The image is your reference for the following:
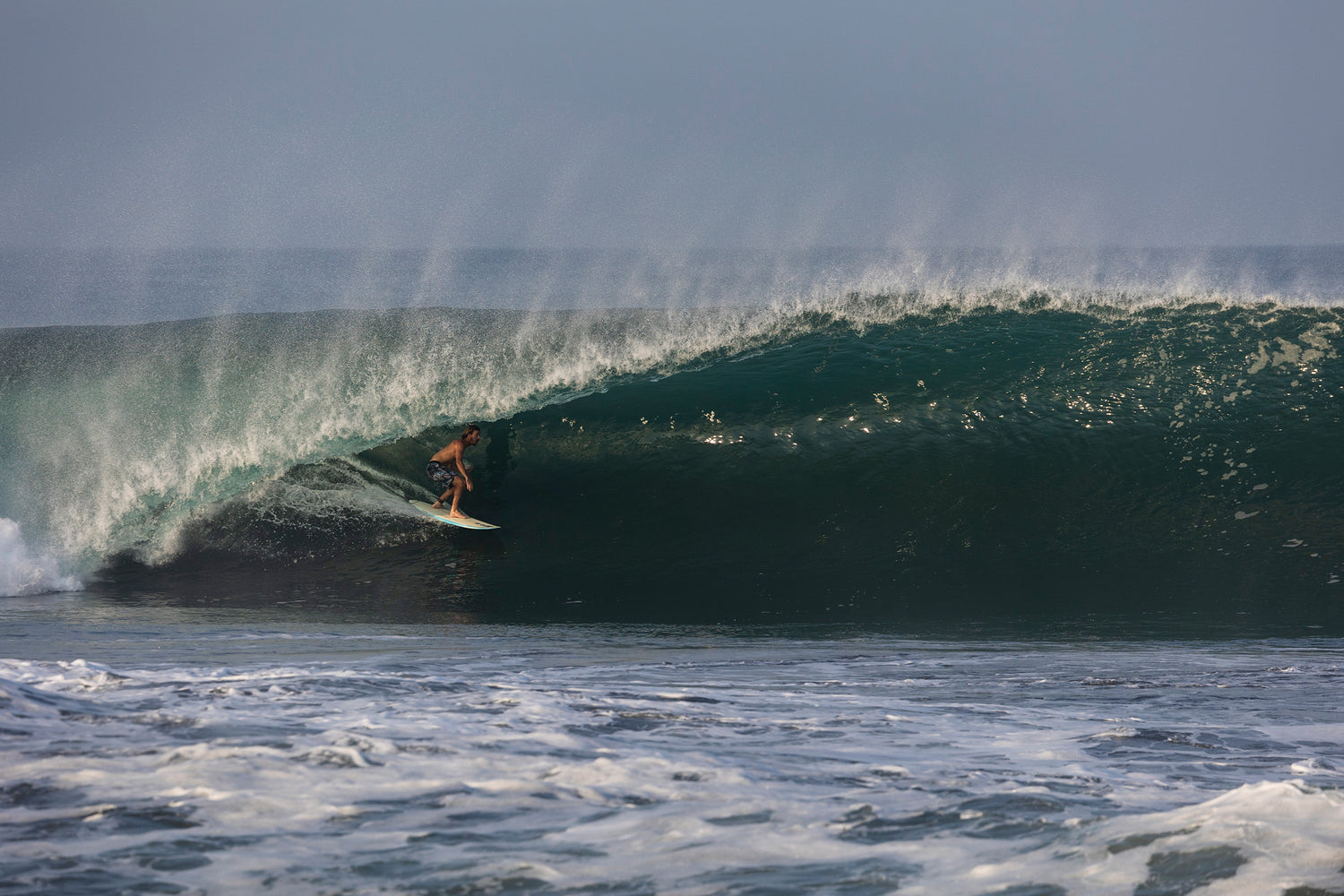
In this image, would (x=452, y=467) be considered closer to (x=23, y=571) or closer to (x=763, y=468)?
(x=763, y=468)

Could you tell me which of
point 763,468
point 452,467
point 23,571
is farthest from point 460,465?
point 23,571

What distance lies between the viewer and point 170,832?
90.2 inches

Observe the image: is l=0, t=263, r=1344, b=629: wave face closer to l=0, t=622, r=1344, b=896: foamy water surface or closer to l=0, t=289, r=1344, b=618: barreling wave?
l=0, t=289, r=1344, b=618: barreling wave

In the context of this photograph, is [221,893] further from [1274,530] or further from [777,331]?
[777,331]

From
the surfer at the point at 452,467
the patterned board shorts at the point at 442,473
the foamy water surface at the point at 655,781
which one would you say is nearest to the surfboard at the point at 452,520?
the surfer at the point at 452,467

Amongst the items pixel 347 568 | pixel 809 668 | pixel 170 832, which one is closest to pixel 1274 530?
pixel 809 668

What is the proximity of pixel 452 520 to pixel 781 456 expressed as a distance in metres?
2.93

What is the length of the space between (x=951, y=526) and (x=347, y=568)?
185 inches

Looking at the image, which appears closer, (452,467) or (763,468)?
(452,467)

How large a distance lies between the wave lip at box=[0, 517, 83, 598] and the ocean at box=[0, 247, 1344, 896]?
3 cm

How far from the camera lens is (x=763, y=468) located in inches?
345

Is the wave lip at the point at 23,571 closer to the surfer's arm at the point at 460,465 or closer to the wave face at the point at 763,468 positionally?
the wave face at the point at 763,468

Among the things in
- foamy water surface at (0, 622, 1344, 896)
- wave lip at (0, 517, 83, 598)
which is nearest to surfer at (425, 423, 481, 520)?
wave lip at (0, 517, 83, 598)

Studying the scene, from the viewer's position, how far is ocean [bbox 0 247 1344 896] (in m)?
2.33
